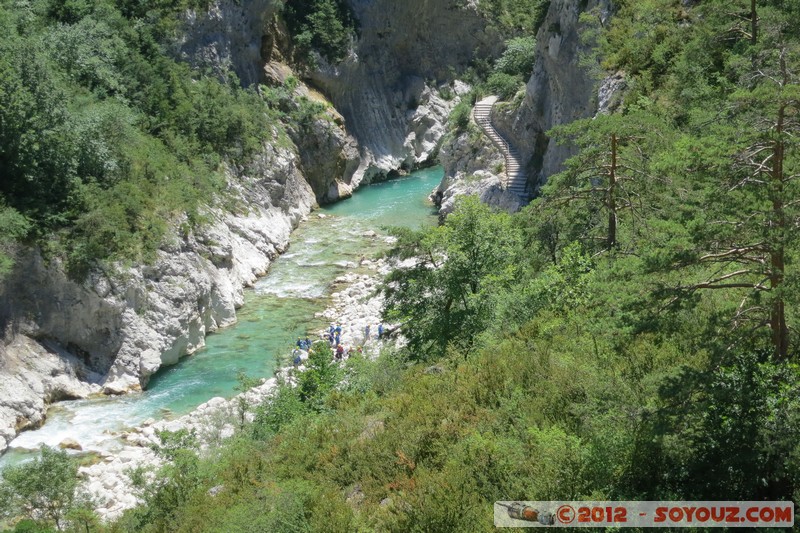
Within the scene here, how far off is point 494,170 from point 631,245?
25.4m

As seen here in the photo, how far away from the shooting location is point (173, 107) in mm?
32906

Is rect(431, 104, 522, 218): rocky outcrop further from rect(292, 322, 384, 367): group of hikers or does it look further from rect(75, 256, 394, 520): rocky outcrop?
rect(75, 256, 394, 520): rocky outcrop

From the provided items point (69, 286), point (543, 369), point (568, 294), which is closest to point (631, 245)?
point (568, 294)

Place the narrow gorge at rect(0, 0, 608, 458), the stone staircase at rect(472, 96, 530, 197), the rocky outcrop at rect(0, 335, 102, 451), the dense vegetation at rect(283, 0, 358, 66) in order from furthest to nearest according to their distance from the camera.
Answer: the dense vegetation at rect(283, 0, 358, 66) < the stone staircase at rect(472, 96, 530, 197) < the narrow gorge at rect(0, 0, 608, 458) < the rocky outcrop at rect(0, 335, 102, 451)

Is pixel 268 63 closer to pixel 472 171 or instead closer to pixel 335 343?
pixel 472 171

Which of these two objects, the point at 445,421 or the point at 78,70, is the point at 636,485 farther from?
the point at 78,70

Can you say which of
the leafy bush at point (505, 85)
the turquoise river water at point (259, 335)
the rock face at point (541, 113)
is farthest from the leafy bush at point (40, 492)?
the leafy bush at point (505, 85)

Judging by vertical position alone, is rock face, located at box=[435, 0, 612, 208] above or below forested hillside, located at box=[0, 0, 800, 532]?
above

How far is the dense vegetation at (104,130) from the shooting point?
2122 centimetres

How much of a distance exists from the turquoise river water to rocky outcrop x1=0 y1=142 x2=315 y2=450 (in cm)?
54

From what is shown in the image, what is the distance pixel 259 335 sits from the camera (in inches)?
985

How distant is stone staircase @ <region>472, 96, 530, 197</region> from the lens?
33875mm

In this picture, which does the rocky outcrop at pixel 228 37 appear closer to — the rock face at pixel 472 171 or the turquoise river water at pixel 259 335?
the turquoise river water at pixel 259 335

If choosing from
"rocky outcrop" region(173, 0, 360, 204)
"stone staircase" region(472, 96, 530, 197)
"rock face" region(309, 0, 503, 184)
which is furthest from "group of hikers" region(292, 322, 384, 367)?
"rock face" region(309, 0, 503, 184)
